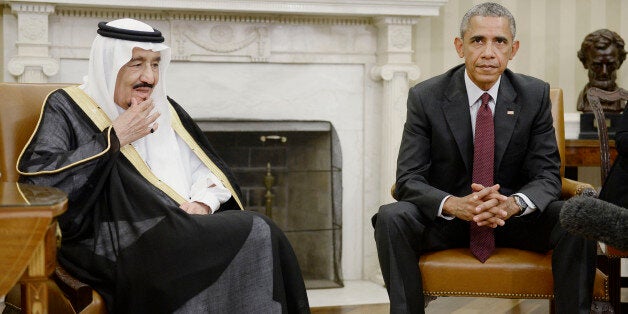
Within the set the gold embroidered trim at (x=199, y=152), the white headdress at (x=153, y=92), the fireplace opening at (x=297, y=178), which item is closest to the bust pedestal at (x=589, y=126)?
the fireplace opening at (x=297, y=178)

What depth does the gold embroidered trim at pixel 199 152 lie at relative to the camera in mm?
2787

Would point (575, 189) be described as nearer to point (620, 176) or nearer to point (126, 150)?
point (620, 176)

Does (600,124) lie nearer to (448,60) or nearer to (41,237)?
(448,60)

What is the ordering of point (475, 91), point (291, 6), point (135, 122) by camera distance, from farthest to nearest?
1. point (291, 6)
2. point (475, 91)
3. point (135, 122)

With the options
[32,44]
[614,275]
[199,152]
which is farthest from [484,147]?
[32,44]

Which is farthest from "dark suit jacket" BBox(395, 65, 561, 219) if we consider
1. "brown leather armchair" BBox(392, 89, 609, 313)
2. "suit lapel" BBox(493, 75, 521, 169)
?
"brown leather armchair" BBox(392, 89, 609, 313)

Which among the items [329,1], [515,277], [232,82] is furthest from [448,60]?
[515,277]

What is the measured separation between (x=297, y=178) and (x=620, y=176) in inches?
88.6

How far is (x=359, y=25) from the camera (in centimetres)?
453

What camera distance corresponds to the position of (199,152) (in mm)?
2832

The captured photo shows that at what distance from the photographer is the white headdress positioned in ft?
8.63

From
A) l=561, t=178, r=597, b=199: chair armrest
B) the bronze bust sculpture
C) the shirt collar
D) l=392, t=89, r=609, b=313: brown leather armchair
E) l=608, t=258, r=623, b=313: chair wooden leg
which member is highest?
the bronze bust sculpture

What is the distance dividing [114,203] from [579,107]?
121 inches

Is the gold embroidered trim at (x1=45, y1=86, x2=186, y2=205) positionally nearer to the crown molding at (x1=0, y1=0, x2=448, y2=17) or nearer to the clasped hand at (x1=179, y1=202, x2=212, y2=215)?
→ the clasped hand at (x1=179, y1=202, x2=212, y2=215)
